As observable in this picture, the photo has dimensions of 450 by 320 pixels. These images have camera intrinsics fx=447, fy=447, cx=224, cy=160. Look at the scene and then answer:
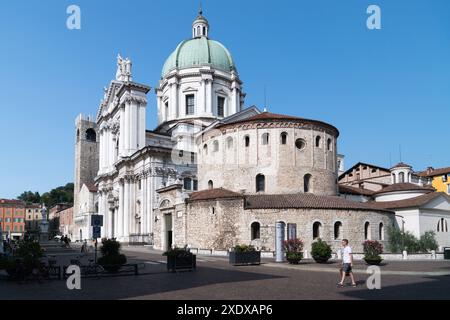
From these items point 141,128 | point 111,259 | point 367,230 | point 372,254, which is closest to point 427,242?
point 367,230

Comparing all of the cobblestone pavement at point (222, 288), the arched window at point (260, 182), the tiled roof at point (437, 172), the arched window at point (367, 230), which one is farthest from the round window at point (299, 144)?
the tiled roof at point (437, 172)

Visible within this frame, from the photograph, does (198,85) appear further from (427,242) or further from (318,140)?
(427,242)

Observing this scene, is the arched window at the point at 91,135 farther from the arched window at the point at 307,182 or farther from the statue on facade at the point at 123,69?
the arched window at the point at 307,182

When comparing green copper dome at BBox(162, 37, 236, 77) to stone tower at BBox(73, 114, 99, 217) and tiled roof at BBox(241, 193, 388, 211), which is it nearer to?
stone tower at BBox(73, 114, 99, 217)

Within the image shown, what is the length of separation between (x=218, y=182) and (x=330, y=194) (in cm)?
1079

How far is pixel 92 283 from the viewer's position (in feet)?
55.4

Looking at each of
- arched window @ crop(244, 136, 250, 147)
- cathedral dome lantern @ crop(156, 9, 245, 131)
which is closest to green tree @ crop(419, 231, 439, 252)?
arched window @ crop(244, 136, 250, 147)

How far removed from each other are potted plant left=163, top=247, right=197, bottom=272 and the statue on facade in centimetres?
4990

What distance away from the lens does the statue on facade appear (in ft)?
221

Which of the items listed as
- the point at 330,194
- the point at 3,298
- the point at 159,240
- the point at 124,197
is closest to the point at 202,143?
the point at 159,240

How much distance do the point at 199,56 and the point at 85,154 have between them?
3975cm

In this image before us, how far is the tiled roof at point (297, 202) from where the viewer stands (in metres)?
35.9

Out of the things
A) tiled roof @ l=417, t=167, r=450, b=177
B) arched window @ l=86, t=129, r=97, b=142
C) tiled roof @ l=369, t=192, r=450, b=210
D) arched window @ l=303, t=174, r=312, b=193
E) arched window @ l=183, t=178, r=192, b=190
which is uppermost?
arched window @ l=86, t=129, r=97, b=142

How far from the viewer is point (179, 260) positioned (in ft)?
70.1
